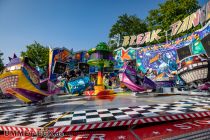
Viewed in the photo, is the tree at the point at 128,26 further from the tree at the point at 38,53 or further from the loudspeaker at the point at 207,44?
the loudspeaker at the point at 207,44

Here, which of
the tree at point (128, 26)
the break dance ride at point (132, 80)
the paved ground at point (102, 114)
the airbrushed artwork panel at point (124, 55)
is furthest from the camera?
the tree at point (128, 26)

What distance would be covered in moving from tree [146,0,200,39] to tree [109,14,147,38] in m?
12.8

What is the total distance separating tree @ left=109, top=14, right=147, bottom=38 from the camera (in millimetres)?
43750

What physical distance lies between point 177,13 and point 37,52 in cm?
2251

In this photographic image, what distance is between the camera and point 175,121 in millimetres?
4363

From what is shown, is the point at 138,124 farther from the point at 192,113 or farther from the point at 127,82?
the point at 127,82

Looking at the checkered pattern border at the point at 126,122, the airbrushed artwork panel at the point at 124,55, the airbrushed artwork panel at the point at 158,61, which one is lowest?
the checkered pattern border at the point at 126,122

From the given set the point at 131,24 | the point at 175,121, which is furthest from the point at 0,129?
the point at 131,24

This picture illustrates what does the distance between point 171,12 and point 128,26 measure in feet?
62.2

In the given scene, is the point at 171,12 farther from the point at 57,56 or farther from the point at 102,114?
the point at 102,114

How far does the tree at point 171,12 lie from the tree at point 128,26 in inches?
506

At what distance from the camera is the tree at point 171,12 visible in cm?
2595

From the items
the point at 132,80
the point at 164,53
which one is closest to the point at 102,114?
the point at 132,80

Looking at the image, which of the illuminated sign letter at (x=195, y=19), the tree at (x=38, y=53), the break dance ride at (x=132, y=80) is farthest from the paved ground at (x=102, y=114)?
the tree at (x=38, y=53)
